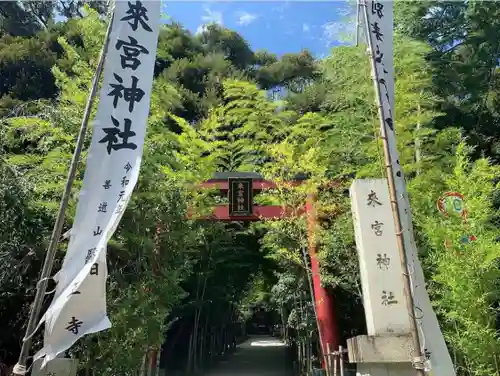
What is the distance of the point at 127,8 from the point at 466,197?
14.2ft

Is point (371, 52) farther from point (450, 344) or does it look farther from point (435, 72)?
point (435, 72)

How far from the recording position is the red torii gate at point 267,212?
806 centimetres

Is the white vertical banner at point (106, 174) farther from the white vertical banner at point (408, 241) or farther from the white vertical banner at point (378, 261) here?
the white vertical banner at point (378, 261)

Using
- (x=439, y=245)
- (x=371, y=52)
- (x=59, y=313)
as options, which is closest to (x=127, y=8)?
(x=371, y=52)

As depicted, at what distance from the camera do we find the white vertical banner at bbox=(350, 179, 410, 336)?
164 inches

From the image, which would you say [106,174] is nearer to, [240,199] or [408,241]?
[408,241]

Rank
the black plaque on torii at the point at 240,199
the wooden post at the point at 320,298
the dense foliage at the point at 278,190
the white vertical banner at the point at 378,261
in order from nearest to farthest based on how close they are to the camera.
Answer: the white vertical banner at the point at 378,261, the dense foliage at the point at 278,190, the wooden post at the point at 320,298, the black plaque on torii at the point at 240,199

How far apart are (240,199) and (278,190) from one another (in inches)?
39.4

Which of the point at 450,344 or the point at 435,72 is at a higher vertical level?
the point at 435,72

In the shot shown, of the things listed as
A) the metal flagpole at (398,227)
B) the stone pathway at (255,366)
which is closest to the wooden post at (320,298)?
the metal flagpole at (398,227)

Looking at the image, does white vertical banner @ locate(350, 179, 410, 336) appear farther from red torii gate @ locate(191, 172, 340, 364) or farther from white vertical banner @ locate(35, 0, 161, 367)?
red torii gate @ locate(191, 172, 340, 364)

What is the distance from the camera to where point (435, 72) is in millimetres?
9695

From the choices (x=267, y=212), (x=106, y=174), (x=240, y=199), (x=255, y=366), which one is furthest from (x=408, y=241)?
(x=255, y=366)

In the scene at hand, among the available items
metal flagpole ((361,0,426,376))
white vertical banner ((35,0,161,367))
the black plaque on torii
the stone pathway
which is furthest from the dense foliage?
metal flagpole ((361,0,426,376))
